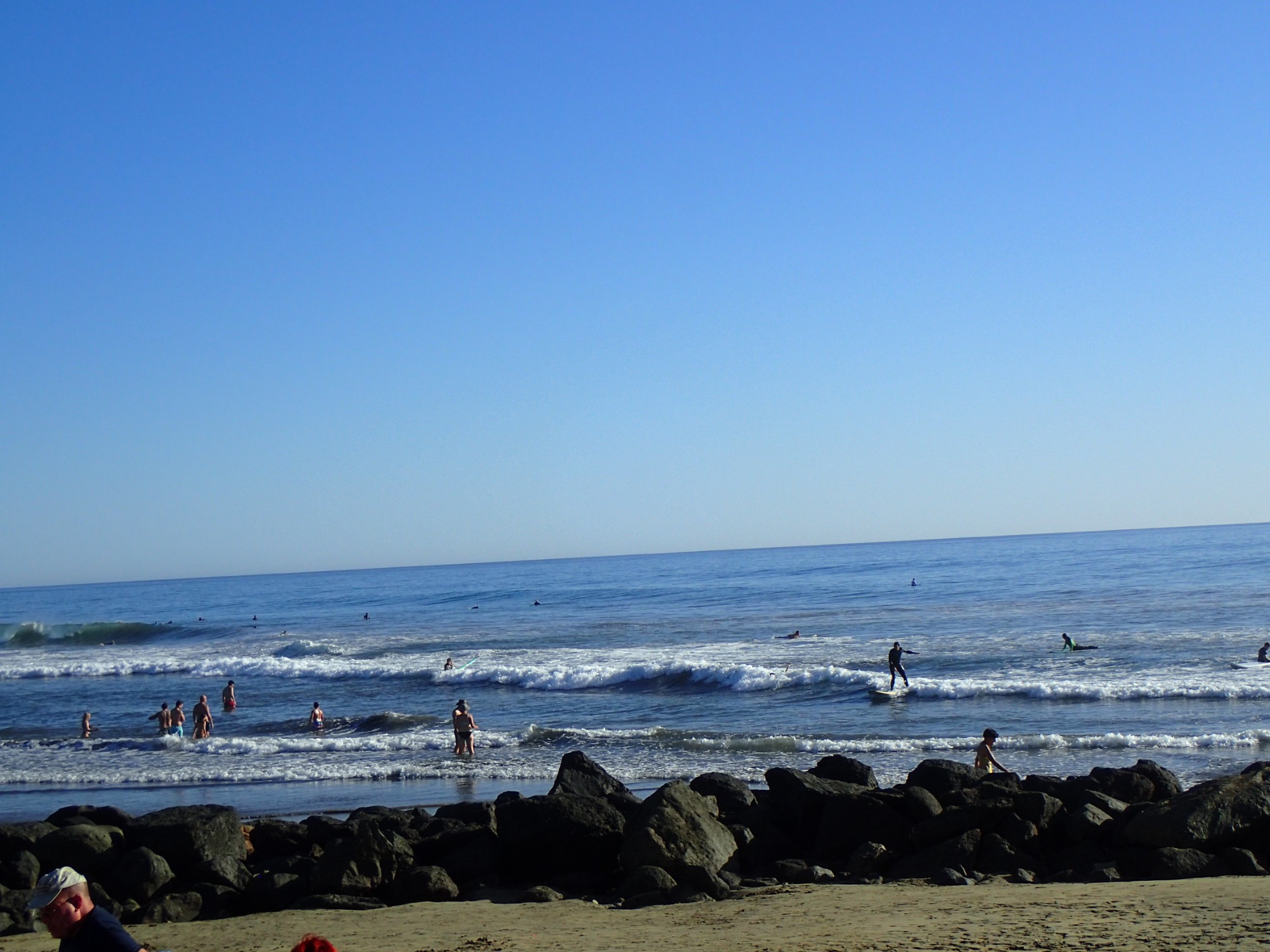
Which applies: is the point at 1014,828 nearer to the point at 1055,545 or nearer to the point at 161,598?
the point at 161,598

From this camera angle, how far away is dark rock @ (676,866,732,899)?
10062 millimetres

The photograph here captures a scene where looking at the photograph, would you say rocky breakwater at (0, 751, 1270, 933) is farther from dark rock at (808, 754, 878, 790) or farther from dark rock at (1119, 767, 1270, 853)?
dark rock at (808, 754, 878, 790)

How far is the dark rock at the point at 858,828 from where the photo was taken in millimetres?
11562

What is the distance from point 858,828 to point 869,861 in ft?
1.91

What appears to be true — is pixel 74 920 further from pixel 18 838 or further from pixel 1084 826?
pixel 1084 826

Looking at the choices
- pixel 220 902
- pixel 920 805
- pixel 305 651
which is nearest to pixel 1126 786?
pixel 920 805

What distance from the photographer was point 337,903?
10.5 m

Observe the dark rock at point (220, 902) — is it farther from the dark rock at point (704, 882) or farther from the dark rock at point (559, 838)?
the dark rock at point (704, 882)

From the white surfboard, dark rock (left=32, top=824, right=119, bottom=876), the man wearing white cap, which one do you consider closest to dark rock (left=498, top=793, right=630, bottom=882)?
dark rock (left=32, top=824, right=119, bottom=876)

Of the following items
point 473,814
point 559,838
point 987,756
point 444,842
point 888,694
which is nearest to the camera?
point 559,838

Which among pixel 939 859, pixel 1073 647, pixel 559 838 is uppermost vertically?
pixel 559 838

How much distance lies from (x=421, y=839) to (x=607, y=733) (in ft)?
34.9

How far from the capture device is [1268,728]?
19.6 m

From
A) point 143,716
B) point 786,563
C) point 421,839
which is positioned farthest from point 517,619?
point 786,563
